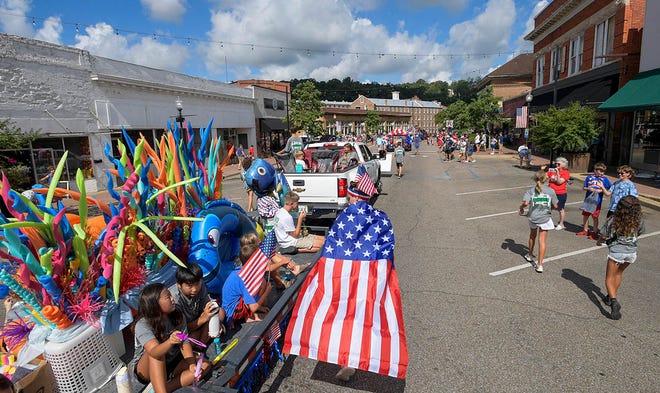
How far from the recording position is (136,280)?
349 centimetres

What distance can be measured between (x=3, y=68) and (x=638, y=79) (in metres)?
23.6

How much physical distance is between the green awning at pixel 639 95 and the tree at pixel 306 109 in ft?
93.5

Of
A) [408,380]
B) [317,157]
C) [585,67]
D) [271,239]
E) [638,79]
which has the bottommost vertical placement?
[408,380]

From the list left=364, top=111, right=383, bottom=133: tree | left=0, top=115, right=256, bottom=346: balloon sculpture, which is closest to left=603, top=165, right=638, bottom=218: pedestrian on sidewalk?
left=0, top=115, right=256, bottom=346: balloon sculpture

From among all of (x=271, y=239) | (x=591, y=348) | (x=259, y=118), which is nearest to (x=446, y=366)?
(x=591, y=348)

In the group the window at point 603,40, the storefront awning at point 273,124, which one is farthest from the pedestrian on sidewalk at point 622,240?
the storefront awning at point 273,124

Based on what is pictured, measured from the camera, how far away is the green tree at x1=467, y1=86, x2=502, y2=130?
33969mm

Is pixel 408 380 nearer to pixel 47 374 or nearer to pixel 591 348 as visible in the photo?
pixel 591 348

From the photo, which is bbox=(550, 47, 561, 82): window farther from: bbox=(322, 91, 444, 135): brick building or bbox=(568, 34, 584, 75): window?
bbox=(322, 91, 444, 135): brick building

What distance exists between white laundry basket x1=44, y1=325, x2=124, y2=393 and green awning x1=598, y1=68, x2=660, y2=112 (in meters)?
16.2

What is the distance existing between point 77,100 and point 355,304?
17.2 meters

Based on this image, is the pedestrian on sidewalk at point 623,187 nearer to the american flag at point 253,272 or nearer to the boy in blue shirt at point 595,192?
the boy in blue shirt at point 595,192

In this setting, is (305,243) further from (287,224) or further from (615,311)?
(615,311)

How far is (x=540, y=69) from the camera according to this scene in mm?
27938
